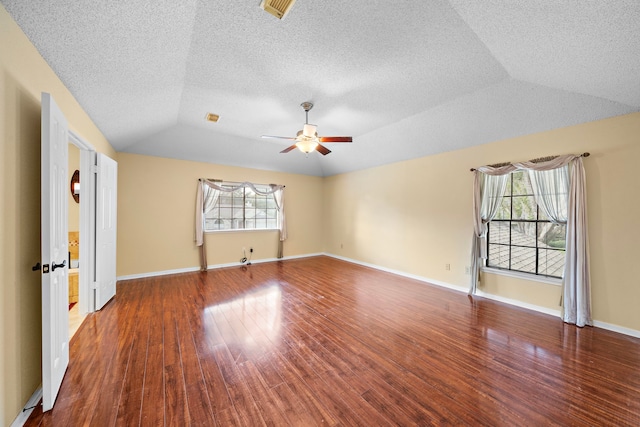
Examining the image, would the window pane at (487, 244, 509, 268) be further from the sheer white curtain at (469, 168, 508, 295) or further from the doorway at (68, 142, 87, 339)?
the doorway at (68, 142, 87, 339)

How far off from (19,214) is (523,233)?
5.51m

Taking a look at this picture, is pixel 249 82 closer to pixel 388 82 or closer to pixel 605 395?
pixel 388 82

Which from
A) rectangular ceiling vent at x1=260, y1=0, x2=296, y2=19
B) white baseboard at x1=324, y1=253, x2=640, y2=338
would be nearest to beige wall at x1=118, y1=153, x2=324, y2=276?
white baseboard at x1=324, y1=253, x2=640, y2=338

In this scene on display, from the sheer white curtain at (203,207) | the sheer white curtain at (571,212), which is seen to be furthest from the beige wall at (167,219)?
the sheer white curtain at (571,212)

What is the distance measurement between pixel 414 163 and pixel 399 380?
4.12 metres

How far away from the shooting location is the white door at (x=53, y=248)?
157 cm

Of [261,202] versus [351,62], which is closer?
[351,62]

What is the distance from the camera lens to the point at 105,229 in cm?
342

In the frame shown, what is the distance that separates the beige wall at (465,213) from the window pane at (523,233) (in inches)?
23.0

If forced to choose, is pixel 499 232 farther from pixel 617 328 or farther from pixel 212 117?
pixel 212 117

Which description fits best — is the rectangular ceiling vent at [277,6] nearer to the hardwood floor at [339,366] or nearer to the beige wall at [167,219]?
the hardwood floor at [339,366]

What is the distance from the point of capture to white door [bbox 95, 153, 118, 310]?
3.21 metres

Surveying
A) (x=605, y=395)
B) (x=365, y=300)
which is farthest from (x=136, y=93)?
(x=605, y=395)

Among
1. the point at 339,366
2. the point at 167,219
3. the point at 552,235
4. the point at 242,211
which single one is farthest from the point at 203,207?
the point at 552,235
